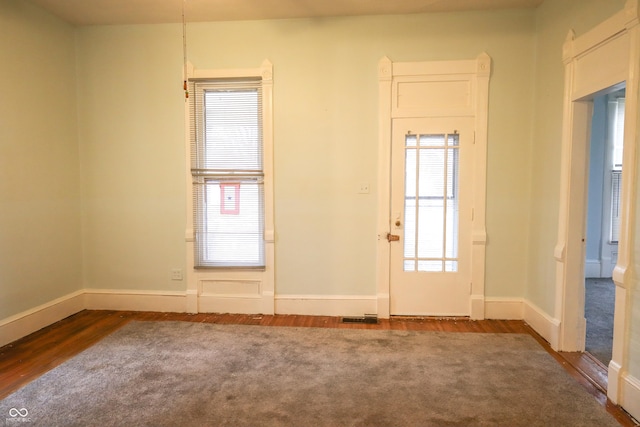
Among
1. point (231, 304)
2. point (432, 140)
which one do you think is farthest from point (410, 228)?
point (231, 304)

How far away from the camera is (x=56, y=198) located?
11.5 ft

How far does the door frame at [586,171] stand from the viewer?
83.3 inches

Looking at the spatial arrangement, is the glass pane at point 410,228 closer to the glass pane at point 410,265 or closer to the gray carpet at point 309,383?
the glass pane at point 410,265

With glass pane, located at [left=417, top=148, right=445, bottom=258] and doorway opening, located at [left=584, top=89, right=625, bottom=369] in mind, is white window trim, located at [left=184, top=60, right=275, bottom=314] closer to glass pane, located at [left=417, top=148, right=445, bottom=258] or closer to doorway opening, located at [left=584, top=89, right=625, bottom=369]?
glass pane, located at [left=417, top=148, right=445, bottom=258]

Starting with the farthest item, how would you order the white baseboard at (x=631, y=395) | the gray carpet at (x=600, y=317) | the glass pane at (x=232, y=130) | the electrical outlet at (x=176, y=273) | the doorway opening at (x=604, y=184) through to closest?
the doorway opening at (x=604, y=184) → the electrical outlet at (x=176, y=273) → the glass pane at (x=232, y=130) → the gray carpet at (x=600, y=317) → the white baseboard at (x=631, y=395)

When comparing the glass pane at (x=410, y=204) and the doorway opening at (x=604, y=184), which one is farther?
the doorway opening at (x=604, y=184)

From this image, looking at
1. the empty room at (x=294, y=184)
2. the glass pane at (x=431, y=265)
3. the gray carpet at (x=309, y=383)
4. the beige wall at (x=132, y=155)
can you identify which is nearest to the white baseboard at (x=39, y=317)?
the empty room at (x=294, y=184)

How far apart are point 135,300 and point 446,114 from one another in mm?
3860

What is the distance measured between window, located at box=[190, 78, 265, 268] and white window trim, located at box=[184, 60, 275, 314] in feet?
0.18

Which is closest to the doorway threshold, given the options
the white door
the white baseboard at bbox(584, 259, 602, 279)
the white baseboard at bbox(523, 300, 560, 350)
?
the white baseboard at bbox(523, 300, 560, 350)

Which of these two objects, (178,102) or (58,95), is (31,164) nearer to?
(58,95)

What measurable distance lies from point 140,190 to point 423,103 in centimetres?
313

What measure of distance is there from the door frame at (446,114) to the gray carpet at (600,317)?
36.4 inches

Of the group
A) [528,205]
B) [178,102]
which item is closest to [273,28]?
[178,102]
